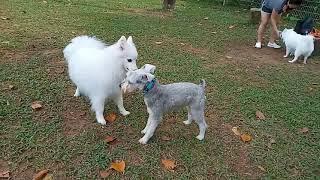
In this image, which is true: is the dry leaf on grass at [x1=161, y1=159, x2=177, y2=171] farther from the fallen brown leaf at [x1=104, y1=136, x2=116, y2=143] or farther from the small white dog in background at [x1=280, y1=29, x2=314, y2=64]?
the small white dog in background at [x1=280, y1=29, x2=314, y2=64]

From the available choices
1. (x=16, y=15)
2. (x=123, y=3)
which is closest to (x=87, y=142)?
(x=16, y=15)

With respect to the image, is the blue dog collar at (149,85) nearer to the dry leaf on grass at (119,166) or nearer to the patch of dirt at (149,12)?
the dry leaf on grass at (119,166)

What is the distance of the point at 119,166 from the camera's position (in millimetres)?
3494

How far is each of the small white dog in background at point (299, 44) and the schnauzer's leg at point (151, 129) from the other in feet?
13.8

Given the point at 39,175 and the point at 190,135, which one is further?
the point at 190,135

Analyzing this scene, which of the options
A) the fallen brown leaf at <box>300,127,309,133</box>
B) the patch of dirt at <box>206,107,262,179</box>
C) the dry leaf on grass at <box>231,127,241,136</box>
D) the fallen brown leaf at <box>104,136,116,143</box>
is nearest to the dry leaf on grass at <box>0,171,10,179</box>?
A: the fallen brown leaf at <box>104,136,116,143</box>

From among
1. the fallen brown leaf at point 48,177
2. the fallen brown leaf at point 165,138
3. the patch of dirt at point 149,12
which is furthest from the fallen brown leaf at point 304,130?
the patch of dirt at point 149,12

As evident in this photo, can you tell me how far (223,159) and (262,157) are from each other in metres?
0.43

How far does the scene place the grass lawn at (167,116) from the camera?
3.60 metres

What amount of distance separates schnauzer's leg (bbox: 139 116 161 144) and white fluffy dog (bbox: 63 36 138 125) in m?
0.56

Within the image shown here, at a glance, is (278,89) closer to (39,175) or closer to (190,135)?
(190,135)

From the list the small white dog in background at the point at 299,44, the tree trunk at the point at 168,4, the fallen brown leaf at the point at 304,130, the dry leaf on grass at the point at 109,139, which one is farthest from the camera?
the tree trunk at the point at 168,4

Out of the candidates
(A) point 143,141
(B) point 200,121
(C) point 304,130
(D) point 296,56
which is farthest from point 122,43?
(D) point 296,56

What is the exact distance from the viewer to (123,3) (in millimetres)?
10945
